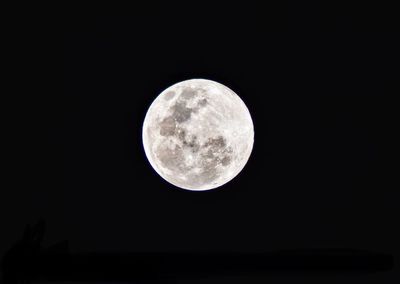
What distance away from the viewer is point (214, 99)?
6676 millimetres

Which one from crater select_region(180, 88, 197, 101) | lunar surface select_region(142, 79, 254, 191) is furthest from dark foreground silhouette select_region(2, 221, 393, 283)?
crater select_region(180, 88, 197, 101)

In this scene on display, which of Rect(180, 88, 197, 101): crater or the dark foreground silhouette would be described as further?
Rect(180, 88, 197, 101): crater

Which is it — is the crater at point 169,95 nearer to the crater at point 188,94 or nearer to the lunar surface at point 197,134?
the lunar surface at point 197,134

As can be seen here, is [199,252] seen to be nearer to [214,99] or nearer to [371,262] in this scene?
[371,262]

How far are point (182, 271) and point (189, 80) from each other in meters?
5.13

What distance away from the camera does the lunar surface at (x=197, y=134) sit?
20.9 feet

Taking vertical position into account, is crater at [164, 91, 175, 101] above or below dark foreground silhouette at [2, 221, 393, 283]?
above

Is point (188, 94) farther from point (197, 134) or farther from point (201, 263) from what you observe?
point (201, 263)

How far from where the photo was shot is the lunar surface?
6371mm

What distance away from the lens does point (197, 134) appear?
6.30m

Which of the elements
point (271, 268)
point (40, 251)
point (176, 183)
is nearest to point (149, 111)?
point (176, 183)

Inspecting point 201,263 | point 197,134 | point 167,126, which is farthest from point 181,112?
point 201,263

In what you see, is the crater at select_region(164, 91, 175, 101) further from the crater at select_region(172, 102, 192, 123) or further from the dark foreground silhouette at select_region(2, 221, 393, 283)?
the dark foreground silhouette at select_region(2, 221, 393, 283)

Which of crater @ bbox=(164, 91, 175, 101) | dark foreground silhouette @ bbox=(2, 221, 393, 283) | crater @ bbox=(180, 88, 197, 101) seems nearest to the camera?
dark foreground silhouette @ bbox=(2, 221, 393, 283)
